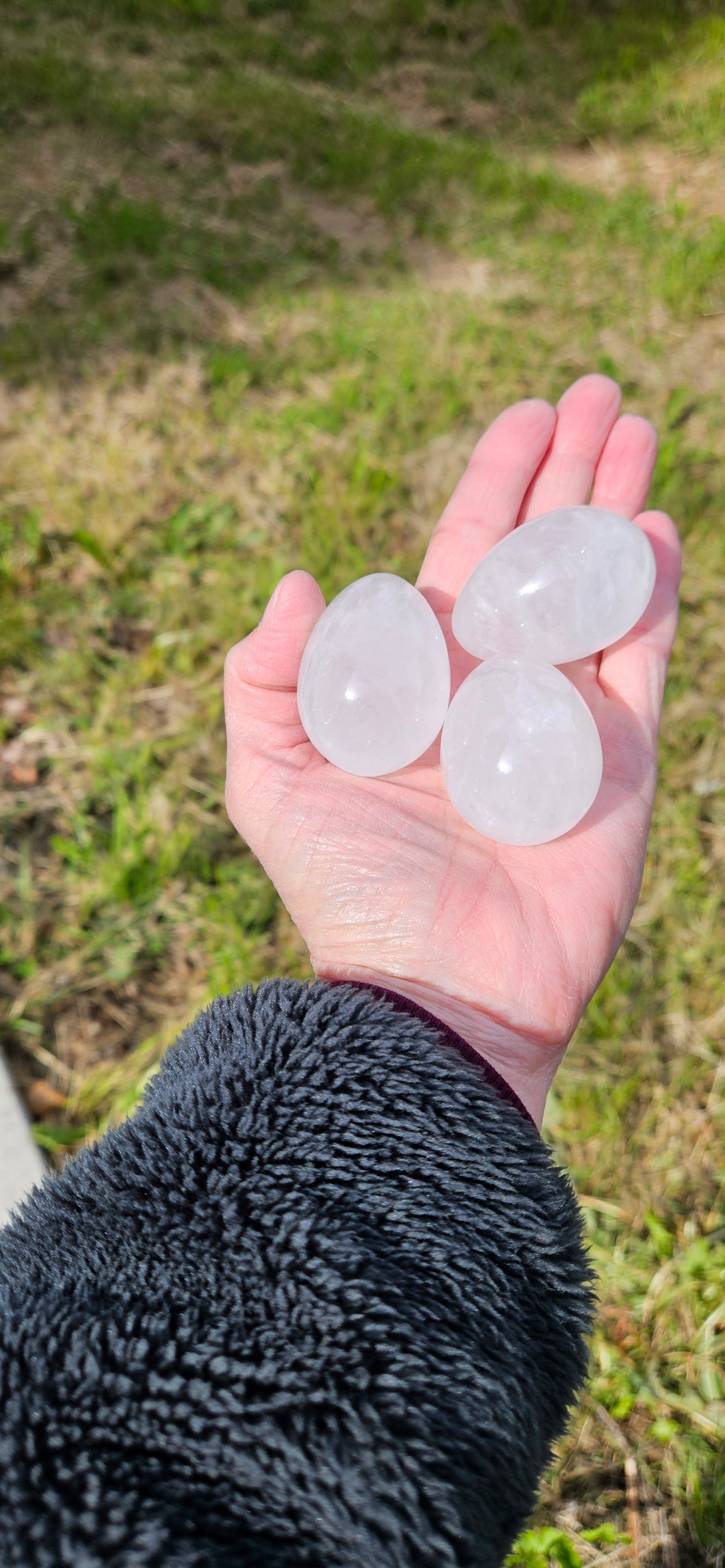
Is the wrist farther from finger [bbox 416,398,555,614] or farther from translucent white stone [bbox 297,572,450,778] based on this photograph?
finger [bbox 416,398,555,614]

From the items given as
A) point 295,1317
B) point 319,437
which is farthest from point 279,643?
point 319,437

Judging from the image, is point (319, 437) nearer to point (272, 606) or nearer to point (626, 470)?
point (626, 470)

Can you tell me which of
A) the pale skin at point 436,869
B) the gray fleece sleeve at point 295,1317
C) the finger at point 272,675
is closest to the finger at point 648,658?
the pale skin at point 436,869

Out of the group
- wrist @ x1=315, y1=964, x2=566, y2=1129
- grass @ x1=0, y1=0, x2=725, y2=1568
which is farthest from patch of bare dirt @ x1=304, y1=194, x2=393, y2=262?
wrist @ x1=315, y1=964, x2=566, y2=1129

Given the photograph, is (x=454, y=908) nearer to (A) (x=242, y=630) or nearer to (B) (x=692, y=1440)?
(B) (x=692, y=1440)

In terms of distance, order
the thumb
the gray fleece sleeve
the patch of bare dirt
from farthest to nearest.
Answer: the patch of bare dirt, the thumb, the gray fleece sleeve

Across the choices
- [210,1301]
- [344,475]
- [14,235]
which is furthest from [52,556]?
[210,1301]

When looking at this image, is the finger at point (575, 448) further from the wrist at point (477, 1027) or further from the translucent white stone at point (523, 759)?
the wrist at point (477, 1027)
